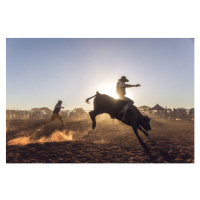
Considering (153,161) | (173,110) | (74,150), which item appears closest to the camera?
(153,161)

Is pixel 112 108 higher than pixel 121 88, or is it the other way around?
pixel 121 88

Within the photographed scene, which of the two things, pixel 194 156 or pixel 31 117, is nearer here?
pixel 194 156

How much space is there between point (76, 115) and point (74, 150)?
23.3 metres

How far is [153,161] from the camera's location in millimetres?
6035

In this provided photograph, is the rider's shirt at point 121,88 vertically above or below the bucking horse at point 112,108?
above

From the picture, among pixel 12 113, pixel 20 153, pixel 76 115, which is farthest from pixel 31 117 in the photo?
pixel 20 153

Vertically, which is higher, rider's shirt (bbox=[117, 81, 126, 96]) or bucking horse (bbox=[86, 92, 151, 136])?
rider's shirt (bbox=[117, 81, 126, 96])

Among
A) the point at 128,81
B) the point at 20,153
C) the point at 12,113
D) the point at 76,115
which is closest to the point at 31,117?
the point at 12,113

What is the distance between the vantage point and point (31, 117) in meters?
31.1

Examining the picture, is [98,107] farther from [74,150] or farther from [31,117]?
[31,117]

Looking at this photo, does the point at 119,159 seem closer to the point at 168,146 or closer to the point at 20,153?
the point at 168,146

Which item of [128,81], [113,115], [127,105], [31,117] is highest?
[128,81]

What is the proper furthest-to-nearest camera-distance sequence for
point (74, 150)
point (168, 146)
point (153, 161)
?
1. point (168, 146)
2. point (74, 150)
3. point (153, 161)

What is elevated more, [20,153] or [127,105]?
[127,105]
